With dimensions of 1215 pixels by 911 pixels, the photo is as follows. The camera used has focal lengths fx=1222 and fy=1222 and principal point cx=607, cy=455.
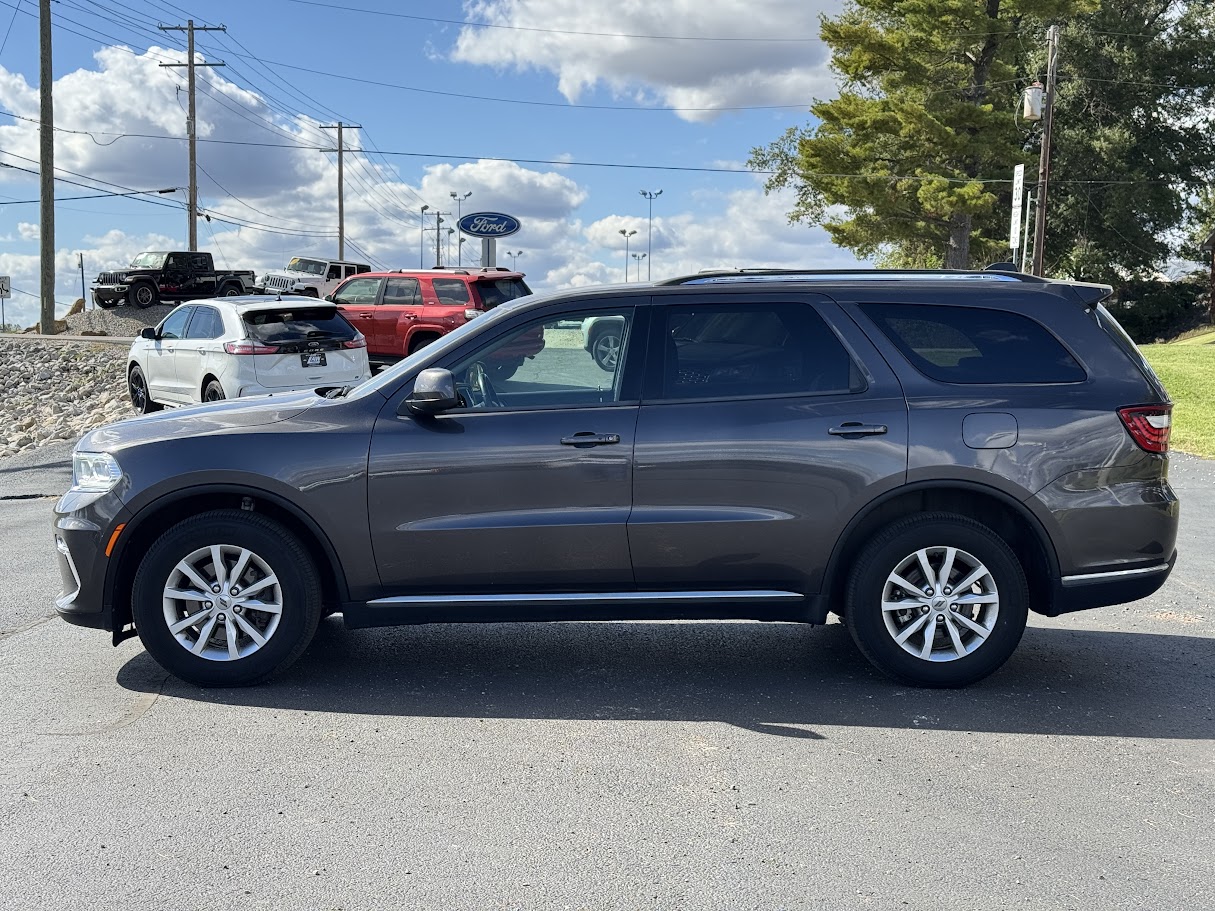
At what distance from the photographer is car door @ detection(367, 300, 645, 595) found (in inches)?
212

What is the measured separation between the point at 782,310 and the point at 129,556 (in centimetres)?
320

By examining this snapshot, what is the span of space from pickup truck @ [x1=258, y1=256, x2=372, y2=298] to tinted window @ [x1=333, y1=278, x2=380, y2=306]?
16126mm

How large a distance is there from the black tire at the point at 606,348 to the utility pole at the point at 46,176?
34.6 meters

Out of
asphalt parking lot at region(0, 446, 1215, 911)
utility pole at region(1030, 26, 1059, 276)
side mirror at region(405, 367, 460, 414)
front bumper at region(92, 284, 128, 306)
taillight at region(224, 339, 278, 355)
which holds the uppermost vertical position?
utility pole at region(1030, 26, 1059, 276)

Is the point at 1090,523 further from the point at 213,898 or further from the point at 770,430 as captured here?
the point at 213,898

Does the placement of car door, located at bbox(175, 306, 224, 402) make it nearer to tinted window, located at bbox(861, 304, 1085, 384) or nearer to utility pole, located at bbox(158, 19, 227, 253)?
tinted window, located at bbox(861, 304, 1085, 384)

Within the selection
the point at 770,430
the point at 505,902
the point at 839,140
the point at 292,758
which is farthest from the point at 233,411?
the point at 839,140

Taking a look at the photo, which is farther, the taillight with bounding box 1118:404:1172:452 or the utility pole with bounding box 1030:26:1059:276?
the utility pole with bounding box 1030:26:1059:276

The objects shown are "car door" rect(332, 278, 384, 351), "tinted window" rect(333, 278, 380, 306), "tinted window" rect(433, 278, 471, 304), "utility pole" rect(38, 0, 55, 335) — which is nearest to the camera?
"tinted window" rect(433, 278, 471, 304)

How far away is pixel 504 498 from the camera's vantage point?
5.38m

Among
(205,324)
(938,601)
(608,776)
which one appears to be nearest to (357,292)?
(205,324)

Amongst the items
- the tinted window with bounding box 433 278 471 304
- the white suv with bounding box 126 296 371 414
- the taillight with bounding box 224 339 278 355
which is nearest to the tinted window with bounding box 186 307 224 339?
the white suv with bounding box 126 296 371 414

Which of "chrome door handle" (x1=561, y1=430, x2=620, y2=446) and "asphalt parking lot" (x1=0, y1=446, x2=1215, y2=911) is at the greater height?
"chrome door handle" (x1=561, y1=430, x2=620, y2=446)

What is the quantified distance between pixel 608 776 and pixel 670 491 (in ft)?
4.54
